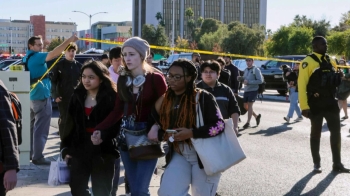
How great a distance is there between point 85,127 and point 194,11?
15220 cm

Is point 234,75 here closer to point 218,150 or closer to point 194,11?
point 218,150

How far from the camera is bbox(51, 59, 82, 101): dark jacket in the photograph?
883 centimetres

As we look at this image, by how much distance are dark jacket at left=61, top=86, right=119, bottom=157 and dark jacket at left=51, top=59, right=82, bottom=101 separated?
3.61 m

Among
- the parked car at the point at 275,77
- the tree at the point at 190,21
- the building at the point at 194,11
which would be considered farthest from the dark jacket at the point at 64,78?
the building at the point at 194,11

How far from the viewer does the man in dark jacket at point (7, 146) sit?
393cm

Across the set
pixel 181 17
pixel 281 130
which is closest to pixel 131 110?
pixel 281 130

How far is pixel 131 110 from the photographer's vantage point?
4980 mm

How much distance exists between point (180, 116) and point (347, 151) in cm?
665

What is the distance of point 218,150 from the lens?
4.72m

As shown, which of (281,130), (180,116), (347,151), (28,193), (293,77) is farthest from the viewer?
(293,77)

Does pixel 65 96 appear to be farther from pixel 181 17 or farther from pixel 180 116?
pixel 181 17

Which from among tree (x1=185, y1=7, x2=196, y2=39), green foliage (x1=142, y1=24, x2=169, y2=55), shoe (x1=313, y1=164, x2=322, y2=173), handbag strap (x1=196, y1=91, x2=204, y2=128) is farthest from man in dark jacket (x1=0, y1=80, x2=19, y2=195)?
tree (x1=185, y1=7, x2=196, y2=39)

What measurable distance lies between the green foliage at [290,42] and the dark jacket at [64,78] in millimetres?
53707

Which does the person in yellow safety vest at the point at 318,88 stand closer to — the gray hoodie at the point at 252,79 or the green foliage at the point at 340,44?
the gray hoodie at the point at 252,79
